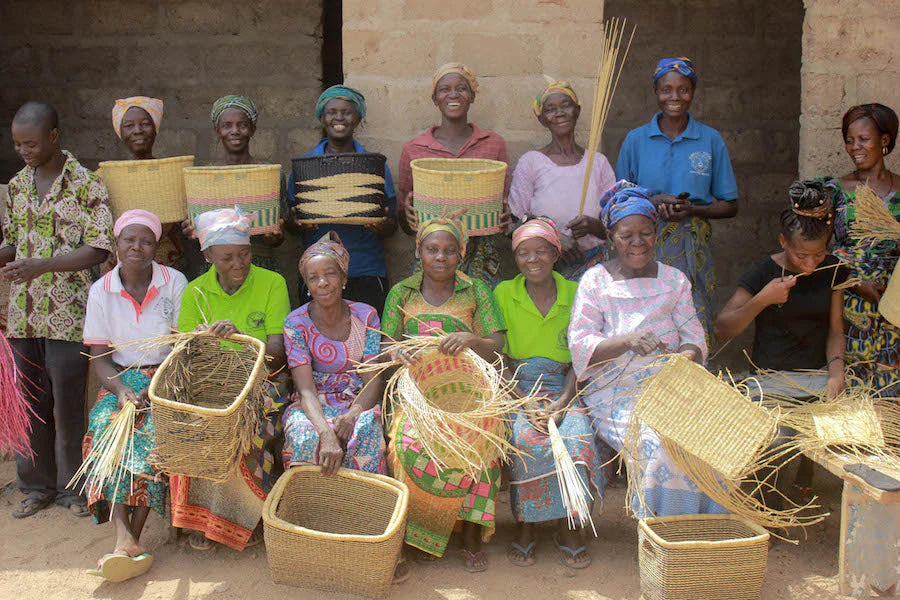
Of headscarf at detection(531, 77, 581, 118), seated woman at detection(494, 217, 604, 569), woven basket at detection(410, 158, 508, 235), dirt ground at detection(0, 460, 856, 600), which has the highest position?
headscarf at detection(531, 77, 581, 118)

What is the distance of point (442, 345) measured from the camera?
139 inches

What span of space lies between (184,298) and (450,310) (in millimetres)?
1164

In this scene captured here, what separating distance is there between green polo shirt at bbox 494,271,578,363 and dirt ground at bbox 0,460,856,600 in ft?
2.49

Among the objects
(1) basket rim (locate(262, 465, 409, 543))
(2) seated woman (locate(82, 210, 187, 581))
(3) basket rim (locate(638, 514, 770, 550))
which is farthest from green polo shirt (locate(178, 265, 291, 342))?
(3) basket rim (locate(638, 514, 770, 550))

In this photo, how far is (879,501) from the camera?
311cm

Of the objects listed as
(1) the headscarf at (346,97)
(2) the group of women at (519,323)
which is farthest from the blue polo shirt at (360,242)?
(1) the headscarf at (346,97)

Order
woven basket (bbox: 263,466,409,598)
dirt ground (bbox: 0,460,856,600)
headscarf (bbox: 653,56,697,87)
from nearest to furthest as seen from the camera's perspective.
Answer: woven basket (bbox: 263,466,409,598) < dirt ground (bbox: 0,460,856,600) < headscarf (bbox: 653,56,697,87)

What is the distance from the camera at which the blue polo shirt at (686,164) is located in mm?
4438

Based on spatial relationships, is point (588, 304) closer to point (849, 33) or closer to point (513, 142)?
point (513, 142)

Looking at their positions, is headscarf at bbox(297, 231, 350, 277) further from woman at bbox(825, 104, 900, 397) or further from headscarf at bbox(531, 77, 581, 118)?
woman at bbox(825, 104, 900, 397)

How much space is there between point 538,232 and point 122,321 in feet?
6.11

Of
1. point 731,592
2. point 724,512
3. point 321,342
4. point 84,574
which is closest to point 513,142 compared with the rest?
point 321,342

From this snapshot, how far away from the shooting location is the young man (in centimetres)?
409

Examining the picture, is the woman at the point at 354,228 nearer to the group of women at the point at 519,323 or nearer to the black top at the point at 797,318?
the group of women at the point at 519,323
